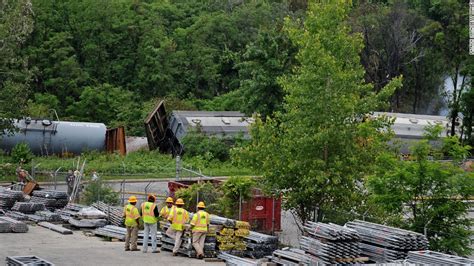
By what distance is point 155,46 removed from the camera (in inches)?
2702

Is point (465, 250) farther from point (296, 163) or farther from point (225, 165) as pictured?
point (225, 165)

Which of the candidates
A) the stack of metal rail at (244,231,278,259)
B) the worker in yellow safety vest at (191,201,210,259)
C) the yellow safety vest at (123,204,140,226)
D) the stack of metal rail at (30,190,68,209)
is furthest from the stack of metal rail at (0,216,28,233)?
the stack of metal rail at (244,231,278,259)

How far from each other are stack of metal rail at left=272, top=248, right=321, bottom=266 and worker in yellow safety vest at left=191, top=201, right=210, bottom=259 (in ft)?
7.45

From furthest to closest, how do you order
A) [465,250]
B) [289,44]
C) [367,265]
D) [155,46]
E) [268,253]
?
1. [155,46]
2. [289,44]
3. [268,253]
4. [465,250]
5. [367,265]

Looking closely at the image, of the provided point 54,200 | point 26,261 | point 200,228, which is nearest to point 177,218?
point 200,228

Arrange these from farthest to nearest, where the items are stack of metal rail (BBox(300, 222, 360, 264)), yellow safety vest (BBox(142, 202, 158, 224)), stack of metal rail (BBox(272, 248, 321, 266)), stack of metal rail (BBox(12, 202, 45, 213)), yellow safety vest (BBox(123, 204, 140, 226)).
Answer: stack of metal rail (BBox(12, 202, 45, 213)) → yellow safety vest (BBox(123, 204, 140, 226)) → yellow safety vest (BBox(142, 202, 158, 224)) → stack of metal rail (BBox(272, 248, 321, 266)) → stack of metal rail (BBox(300, 222, 360, 264))

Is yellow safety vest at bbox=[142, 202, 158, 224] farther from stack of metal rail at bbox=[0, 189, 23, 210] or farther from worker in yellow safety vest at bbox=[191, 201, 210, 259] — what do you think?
stack of metal rail at bbox=[0, 189, 23, 210]

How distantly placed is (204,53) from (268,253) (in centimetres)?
4827

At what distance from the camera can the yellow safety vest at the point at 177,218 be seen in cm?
2291

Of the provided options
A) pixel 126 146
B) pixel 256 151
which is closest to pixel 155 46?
pixel 126 146

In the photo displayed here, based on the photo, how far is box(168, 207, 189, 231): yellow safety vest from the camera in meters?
22.9

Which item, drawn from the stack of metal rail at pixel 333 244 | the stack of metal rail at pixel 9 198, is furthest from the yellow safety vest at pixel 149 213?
the stack of metal rail at pixel 9 198

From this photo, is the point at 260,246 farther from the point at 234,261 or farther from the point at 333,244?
the point at 333,244

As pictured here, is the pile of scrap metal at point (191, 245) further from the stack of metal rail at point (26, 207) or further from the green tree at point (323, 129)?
the stack of metal rail at point (26, 207)
